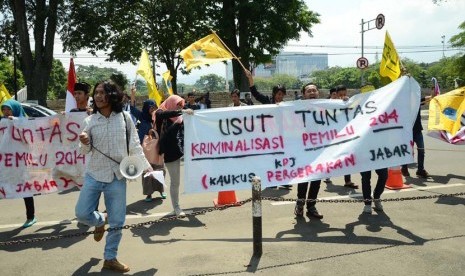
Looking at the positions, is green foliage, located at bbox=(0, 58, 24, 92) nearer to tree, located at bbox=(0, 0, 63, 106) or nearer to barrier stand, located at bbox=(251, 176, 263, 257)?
tree, located at bbox=(0, 0, 63, 106)

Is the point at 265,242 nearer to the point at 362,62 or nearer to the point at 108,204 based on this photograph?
the point at 108,204

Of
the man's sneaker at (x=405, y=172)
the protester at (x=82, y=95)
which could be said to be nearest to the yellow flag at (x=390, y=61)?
the man's sneaker at (x=405, y=172)

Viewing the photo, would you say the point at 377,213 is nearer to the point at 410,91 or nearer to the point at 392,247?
the point at 392,247

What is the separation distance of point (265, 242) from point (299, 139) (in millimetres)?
1406

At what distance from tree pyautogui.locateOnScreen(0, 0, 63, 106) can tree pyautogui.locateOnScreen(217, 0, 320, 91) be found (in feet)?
33.0

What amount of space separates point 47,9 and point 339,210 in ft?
68.0

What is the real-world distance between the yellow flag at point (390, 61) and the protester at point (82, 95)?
4.46 m

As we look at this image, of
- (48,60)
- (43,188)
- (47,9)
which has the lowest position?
(43,188)

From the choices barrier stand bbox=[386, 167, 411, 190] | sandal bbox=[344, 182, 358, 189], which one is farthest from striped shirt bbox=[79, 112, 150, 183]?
barrier stand bbox=[386, 167, 411, 190]

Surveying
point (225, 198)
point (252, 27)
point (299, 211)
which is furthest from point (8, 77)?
point (299, 211)

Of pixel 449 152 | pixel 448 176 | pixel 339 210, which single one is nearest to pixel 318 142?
pixel 339 210

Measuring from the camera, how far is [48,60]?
22062mm

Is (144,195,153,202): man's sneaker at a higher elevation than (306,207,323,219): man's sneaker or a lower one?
higher

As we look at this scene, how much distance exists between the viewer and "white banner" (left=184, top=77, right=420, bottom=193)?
5.26 m
